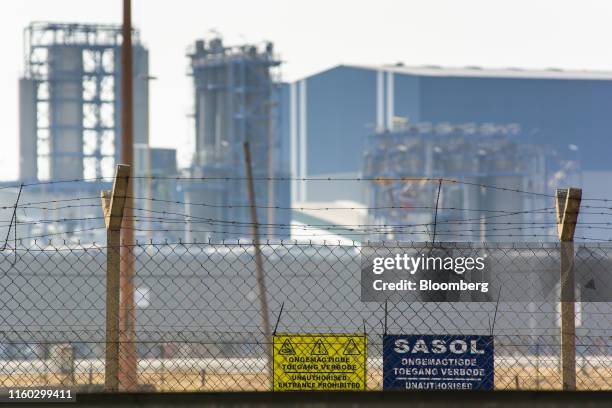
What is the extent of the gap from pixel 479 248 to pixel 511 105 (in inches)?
2526

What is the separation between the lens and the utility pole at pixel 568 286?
17.8 ft

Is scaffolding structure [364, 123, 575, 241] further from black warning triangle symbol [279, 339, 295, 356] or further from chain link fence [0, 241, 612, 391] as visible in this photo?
black warning triangle symbol [279, 339, 295, 356]

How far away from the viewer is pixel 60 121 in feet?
185

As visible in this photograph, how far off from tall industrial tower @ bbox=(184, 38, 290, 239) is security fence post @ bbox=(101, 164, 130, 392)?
4546 centimetres

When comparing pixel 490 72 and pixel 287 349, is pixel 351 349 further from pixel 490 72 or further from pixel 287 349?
pixel 490 72

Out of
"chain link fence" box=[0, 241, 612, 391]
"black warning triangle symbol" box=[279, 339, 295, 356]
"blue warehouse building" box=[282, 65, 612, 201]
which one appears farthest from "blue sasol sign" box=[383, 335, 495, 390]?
"blue warehouse building" box=[282, 65, 612, 201]

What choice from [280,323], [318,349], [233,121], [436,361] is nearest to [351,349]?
[318,349]

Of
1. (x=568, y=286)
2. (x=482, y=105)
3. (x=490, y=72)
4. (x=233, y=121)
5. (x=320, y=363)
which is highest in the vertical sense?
(x=490, y=72)

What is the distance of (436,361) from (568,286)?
0.92m

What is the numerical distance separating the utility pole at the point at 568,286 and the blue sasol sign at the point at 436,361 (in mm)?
631

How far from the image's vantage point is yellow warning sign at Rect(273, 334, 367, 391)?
506 cm

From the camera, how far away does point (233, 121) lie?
5341 centimetres

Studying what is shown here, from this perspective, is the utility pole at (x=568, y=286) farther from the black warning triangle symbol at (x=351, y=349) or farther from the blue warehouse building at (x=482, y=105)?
the blue warehouse building at (x=482, y=105)

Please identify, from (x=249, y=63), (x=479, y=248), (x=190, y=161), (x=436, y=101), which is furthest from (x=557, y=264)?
(x=436, y=101)
